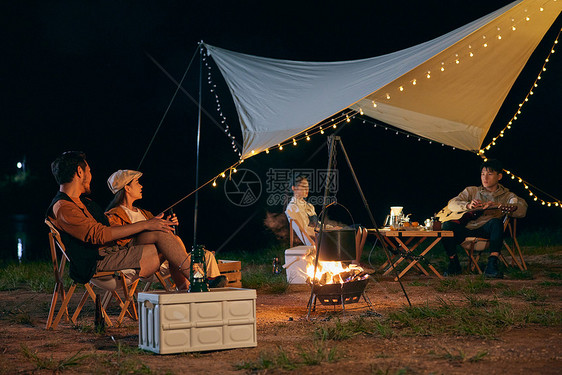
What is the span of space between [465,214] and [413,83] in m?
1.89

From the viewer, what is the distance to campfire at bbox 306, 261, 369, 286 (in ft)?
14.1

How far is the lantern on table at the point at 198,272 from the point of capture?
3.14 m

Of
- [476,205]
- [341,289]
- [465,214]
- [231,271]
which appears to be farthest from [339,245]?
[465,214]

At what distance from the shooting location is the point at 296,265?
19.6 ft

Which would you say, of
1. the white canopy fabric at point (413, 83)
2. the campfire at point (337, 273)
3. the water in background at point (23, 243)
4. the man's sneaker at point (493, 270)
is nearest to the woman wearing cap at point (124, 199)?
the campfire at point (337, 273)

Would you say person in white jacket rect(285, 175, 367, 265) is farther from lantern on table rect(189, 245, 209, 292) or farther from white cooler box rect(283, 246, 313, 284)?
lantern on table rect(189, 245, 209, 292)

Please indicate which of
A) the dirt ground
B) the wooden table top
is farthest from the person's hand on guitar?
the dirt ground

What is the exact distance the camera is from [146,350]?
3.11 meters

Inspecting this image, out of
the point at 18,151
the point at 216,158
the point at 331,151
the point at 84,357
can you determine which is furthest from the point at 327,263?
the point at 18,151

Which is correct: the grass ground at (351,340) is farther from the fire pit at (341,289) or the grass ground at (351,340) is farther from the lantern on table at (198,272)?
the lantern on table at (198,272)

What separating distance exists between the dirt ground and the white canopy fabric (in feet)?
5.43

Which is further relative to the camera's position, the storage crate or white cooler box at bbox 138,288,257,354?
the storage crate

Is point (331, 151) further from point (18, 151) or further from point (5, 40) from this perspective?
point (18, 151)

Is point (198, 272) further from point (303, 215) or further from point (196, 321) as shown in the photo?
point (303, 215)
